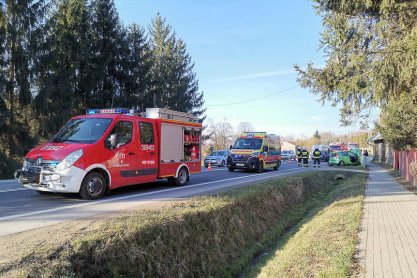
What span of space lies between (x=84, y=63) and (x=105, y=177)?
19.8 meters

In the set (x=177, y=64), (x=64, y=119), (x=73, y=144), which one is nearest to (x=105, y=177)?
(x=73, y=144)

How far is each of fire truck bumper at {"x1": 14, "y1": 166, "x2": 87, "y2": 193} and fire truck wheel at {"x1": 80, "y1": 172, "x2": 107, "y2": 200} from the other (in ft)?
0.76

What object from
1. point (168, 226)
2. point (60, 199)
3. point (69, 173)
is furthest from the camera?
point (60, 199)

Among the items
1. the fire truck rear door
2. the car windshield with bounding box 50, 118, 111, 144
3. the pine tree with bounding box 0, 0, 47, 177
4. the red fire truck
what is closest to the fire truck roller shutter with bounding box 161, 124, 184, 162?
the red fire truck

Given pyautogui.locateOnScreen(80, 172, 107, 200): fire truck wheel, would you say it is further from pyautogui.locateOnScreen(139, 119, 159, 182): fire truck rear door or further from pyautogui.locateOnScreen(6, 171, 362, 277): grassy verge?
pyautogui.locateOnScreen(6, 171, 362, 277): grassy verge

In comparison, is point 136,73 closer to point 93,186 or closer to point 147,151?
point 147,151

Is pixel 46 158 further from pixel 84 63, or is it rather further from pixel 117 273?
pixel 84 63

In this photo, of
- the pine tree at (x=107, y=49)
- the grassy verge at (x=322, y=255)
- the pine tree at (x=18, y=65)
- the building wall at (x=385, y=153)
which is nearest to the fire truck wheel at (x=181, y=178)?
the grassy verge at (x=322, y=255)

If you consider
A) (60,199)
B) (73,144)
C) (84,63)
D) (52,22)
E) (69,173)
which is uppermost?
(52,22)

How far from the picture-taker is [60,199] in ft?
31.3

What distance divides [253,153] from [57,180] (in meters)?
15.8

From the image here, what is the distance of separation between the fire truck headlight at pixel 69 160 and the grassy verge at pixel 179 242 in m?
2.50

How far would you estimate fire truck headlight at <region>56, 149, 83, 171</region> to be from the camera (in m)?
8.88

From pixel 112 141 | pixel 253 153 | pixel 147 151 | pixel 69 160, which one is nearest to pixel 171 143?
pixel 147 151
